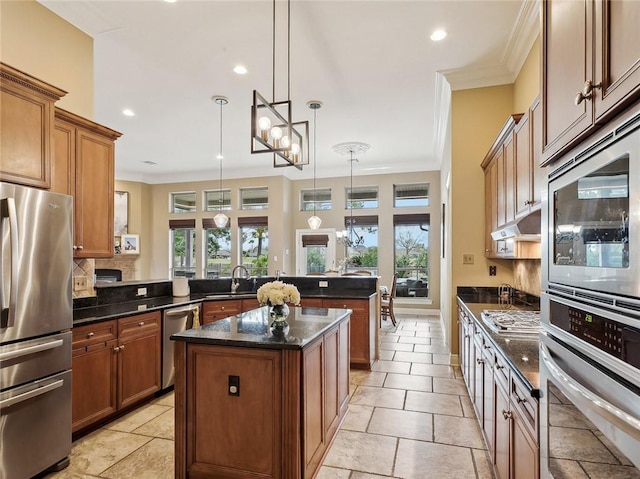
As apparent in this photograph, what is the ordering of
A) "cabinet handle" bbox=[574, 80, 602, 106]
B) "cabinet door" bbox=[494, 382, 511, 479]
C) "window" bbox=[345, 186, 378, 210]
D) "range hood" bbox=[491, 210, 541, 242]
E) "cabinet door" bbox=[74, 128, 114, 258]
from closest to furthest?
"cabinet handle" bbox=[574, 80, 602, 106]
"cabinet door" bbox=[494, 382, 511, 479]
"range hood" bbox=[491, 210, 541, 242]
"cabinet door" bbox=[74, 128, 114, 258]
"window" bbox=[345, 186, 378, 210]

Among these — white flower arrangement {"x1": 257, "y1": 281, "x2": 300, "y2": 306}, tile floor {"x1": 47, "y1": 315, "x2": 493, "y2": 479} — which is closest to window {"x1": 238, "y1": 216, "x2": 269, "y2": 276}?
tile floor {"x1": 47, "y1": 315, "x2": 493, "y2": 479}

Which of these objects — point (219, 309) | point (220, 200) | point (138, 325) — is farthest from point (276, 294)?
point (220, 200)

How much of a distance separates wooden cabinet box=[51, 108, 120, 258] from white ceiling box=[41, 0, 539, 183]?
1053 millimetres

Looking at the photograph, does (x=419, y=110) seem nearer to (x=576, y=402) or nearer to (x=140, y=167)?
(x=576, y=402)

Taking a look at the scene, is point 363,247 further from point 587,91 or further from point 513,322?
point 587,91

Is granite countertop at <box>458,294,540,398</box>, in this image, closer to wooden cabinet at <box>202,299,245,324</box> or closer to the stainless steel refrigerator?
the stainless steel refrigerator

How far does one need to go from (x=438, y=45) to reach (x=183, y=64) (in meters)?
2.80

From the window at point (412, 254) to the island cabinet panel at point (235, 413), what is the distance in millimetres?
7086

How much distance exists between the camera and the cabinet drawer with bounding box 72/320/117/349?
275cm

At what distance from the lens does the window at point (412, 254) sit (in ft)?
28.5

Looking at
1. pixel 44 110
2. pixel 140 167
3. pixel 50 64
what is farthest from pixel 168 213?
pixel 44 110

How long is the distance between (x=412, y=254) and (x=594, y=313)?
315 inches

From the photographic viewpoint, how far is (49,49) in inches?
123

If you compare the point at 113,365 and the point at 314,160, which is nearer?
the point at 113,365
